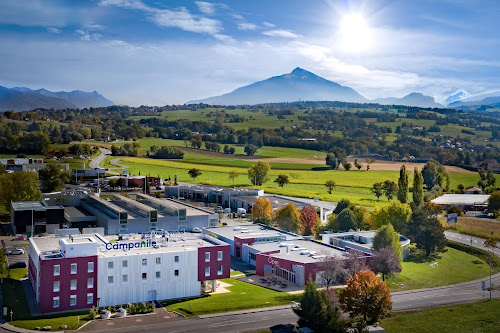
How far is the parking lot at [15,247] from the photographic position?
52094 millimetres

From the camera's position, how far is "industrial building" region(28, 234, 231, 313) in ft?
130

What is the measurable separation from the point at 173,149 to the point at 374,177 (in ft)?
185

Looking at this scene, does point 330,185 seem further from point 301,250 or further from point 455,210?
point 301,250

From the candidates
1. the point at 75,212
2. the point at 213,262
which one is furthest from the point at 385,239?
the point at 75,212

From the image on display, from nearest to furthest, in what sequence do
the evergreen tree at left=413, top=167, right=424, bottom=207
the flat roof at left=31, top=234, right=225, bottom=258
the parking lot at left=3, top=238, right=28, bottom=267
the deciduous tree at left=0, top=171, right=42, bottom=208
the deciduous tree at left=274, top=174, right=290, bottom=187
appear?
the flat roof at left=31, top=234, right=225, bottom=258 < the parking lot at left=3, top=238, right=28, bottom=267 < the deciduous tree at left=0, top=171, right=42, bottom=208 < the evergreen tree at left=413, top=167, right=424, bottom=207 < the deciduous tree at left=274, top=174, right=290, bottom=187

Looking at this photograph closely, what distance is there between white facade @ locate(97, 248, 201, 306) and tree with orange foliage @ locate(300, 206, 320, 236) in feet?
84.9

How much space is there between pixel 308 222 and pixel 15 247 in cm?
3330

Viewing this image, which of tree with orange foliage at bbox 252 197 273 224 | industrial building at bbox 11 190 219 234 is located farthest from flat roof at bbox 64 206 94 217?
tree with orange foliage at bbox 252 197 273 224

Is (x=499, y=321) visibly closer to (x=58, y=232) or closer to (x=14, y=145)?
(x=58, y=232)

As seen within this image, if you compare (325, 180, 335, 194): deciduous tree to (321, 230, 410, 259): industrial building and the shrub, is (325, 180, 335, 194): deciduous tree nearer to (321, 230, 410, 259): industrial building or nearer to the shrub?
the shrub

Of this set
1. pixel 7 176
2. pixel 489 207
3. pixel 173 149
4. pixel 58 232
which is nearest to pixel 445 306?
pixel 58 232

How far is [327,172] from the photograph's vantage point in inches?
5037

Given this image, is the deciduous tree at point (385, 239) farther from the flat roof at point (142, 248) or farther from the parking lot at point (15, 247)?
the parking lot at point (15, 247)

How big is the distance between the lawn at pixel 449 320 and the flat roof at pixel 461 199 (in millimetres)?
53305
